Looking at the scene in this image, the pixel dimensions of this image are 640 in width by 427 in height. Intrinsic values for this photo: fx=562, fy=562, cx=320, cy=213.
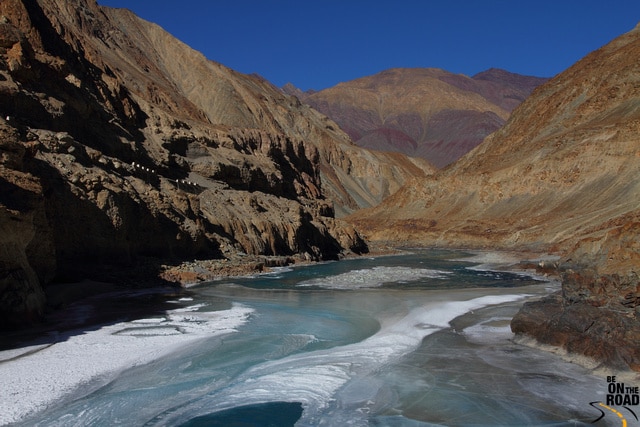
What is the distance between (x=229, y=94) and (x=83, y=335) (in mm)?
86289

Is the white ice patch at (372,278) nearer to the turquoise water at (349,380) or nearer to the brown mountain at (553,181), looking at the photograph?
the brown mountain at (553,181)

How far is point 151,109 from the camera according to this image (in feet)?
182

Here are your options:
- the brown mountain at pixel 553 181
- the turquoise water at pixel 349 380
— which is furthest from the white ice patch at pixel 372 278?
the turquoise water at pixel 349 380

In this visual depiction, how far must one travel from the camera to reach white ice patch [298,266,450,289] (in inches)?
1195

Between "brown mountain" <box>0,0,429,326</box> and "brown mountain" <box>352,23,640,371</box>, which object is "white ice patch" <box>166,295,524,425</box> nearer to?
"brown mountain" <box>352,23,640,371</box>

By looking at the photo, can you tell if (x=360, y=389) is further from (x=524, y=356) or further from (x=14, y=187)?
(x=14, y=187)

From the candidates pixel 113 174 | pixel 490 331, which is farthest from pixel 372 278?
pixel 490 331

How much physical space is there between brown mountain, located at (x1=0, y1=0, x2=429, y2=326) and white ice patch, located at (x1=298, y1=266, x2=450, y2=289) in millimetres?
9064

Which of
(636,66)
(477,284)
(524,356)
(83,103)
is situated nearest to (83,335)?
(524,356)

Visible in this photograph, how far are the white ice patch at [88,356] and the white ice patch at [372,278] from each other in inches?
492

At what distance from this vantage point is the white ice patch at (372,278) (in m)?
30.4

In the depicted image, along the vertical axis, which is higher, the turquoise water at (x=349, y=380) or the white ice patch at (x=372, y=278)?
the white ice patch at (x=372, y=278)

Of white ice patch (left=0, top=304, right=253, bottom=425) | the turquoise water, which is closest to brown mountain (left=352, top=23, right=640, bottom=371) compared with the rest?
the turquoise water

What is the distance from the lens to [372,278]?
33719mm
